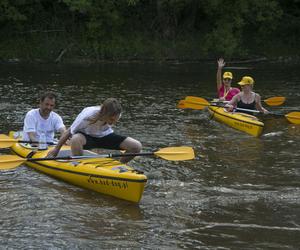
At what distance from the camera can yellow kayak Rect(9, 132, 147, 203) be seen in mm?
6984

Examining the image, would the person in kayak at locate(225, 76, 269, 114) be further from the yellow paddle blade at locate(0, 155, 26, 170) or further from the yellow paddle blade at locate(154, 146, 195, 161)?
the yellow paddle blade at locate(0, 155, 26, 170)

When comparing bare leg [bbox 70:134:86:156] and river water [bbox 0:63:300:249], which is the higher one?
bare leg [bbox 70:134:86:156]

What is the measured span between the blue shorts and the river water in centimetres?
64

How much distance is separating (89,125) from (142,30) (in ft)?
75.3

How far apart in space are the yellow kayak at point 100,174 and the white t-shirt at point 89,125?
361 mm

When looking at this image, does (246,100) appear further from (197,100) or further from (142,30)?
(142,30)

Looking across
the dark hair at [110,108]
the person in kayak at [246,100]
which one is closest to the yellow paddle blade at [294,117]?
the person in kayak at [246,100]

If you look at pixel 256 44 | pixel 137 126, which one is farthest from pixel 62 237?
pixel 256 44

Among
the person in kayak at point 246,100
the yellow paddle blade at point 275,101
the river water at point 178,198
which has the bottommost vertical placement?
the river water at point 178,198

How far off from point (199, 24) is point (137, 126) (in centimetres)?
1969

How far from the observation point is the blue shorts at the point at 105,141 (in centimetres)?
763

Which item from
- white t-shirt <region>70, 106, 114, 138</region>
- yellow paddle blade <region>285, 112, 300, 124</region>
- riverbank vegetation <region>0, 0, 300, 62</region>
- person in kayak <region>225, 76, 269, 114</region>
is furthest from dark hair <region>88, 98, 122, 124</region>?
riverbank vegetation <region>0, 0, 300, 62</region>

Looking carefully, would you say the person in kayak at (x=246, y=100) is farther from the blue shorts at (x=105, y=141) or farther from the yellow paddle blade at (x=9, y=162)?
the yellow paddle blade at (x=9, y=162)

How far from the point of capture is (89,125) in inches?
295
